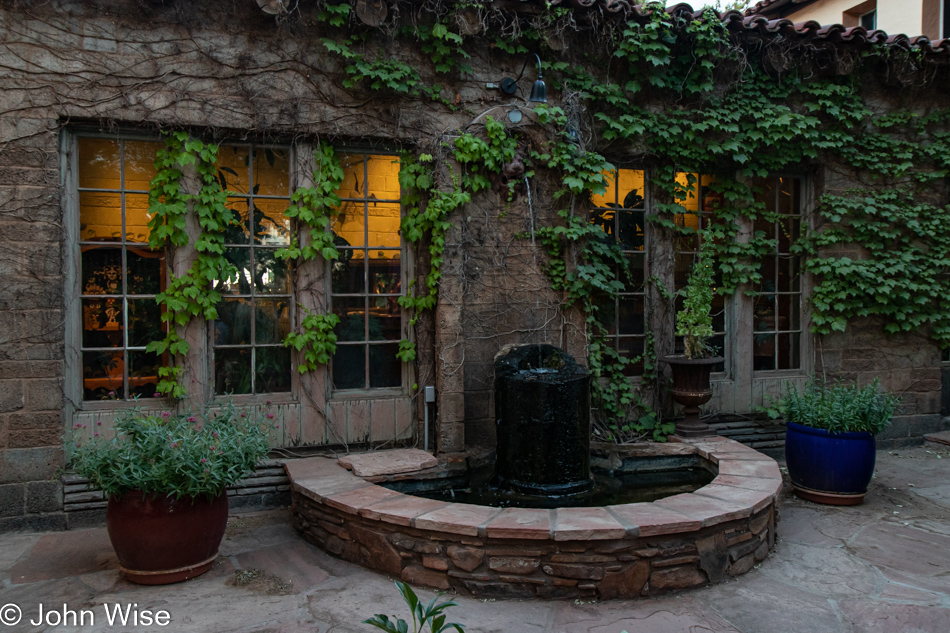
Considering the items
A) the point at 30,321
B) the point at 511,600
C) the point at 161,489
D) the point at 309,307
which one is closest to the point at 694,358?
the point at 511,600

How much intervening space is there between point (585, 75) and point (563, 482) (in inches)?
136

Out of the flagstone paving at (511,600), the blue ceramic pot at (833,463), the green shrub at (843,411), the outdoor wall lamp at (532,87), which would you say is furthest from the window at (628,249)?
the flagstone paving at (511,600)

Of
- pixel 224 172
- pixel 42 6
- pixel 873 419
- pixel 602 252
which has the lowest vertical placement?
pixel 873 419

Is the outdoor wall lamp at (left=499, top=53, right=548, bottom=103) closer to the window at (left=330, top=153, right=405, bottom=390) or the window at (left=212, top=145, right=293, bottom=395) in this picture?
the window at (left=330, top=153, right=405, bottom=390)

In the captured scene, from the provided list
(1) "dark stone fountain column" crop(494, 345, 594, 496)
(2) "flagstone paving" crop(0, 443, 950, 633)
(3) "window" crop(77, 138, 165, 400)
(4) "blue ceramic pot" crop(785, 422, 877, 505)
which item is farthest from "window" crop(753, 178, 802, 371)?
(3) "window" crop(77, 138, 165, 400)

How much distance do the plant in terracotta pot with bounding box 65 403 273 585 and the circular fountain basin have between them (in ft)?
2.31

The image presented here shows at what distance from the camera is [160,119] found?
4.62 meters

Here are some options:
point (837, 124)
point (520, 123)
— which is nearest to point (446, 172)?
point (520, 123)

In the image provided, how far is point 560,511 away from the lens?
3.58 metres

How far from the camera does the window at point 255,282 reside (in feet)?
16.3

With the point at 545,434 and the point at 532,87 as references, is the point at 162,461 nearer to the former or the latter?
the point at 545,434

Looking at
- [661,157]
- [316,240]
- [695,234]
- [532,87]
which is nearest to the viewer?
[316,240]

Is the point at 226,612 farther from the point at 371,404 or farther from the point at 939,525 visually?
the point at 939,525

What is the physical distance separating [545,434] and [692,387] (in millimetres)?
1882
